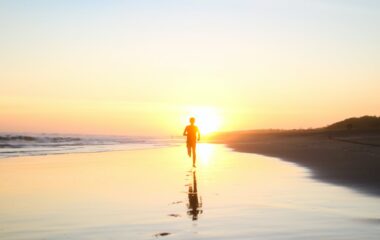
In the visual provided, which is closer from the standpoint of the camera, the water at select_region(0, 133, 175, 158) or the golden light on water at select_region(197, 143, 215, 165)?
the golden light on water at select_region(197, 143, 215, 165)

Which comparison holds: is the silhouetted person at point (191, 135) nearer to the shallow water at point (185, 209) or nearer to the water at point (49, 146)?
the shallow water at point (185, 209)

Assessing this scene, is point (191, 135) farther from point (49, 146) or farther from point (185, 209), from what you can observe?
point (49, 146)

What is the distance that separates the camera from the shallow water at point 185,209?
25.2 feet

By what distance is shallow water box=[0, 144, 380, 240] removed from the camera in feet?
25.2

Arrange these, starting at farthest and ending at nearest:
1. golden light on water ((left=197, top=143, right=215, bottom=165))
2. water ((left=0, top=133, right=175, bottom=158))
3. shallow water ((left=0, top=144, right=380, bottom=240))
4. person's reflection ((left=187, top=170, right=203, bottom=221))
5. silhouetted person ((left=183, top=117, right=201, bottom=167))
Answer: water ((left=0, top=133, right=175, bottom=158)) → golden light on water ((left=197, top=143, right=215, bottom=165)) → silhouetted person ((left=183, top=117, right=201, bottom=167)) → person's reflection ((left=187, top=170, right=203, bottom=221)) → shallow water ((left=0, top=144, right=380, bottom=240))

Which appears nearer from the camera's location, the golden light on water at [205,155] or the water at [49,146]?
the golden light on water at [205,155]

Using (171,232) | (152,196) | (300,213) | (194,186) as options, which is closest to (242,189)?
(194,186)

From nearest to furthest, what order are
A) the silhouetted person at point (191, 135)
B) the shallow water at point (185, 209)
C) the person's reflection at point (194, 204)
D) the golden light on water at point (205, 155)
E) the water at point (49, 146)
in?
the shallow water at point (185, 209), the person's reflection at point (194, 204), the silhouetted person at point (191, 135), the golden light on water at point (205, 155), the water at point (49, 146)

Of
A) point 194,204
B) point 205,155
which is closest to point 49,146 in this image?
point 205,155

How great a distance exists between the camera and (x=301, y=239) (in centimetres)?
702

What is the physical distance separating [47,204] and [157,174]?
740cm

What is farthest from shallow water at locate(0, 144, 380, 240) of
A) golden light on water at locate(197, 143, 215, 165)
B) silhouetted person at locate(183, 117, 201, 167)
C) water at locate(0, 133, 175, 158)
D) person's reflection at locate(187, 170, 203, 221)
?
water at locate(0, 133, 175, 158)

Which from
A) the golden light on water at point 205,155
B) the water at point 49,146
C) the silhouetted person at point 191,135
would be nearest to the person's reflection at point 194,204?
the silhouetted person at point 191,135

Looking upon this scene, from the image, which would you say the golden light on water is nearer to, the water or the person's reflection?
the water
